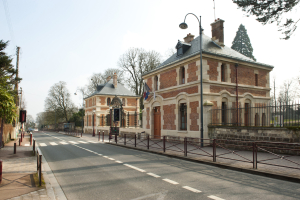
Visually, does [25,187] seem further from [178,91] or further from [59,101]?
[59,101]

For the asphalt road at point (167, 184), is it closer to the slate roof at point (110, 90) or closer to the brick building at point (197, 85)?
the brick building at point (197, 85)

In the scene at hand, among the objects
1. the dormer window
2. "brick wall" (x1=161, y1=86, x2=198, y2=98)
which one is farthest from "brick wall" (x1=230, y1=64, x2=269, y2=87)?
the dormer window

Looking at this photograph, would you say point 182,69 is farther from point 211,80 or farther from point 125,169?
point 125,169

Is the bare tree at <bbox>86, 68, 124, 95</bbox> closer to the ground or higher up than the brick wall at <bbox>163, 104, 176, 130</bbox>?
higher up

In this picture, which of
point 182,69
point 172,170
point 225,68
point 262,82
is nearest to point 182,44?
point 182,69

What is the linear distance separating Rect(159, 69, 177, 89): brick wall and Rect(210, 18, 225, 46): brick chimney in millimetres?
5167

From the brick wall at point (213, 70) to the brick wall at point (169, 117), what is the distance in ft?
13.1

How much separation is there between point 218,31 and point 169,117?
921 centimetres

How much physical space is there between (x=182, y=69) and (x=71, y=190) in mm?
13987

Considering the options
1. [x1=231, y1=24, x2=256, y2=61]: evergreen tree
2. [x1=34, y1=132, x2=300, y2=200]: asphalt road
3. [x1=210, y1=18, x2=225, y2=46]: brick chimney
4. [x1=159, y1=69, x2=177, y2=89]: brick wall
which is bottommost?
[x1=34, y1=132, x2=300, y2=200]: asphalt road

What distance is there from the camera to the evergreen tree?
4153 cm

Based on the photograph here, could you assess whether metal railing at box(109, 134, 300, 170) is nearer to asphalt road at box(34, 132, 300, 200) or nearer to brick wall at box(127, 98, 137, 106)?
asphalt road at box(34, 132, 300, 200)

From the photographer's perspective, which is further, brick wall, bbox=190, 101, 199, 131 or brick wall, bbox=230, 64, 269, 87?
brick wall, bbox=230, 64, 269, 87

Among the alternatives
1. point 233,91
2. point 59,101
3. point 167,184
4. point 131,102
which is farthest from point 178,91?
point 59,101
